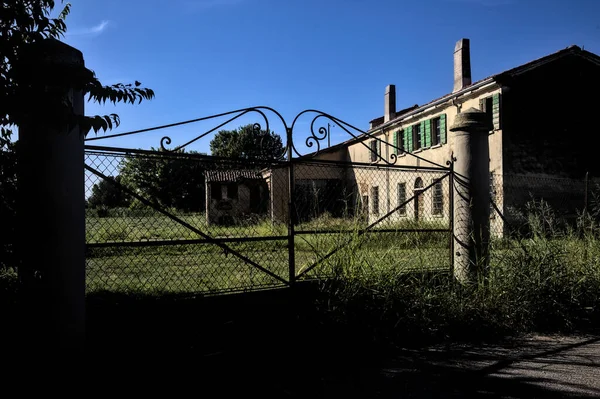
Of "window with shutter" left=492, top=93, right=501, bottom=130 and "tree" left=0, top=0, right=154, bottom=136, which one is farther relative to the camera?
"window with shutter" left=492, top=93, right=501, bottom=130

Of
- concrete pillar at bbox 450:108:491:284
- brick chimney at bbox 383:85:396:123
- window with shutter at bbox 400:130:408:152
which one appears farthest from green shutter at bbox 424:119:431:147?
concrete pillar at bbox 450:108:491:284

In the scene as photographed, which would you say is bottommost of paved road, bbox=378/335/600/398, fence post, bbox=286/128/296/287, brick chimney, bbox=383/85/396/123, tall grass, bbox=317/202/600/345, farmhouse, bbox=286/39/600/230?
paved road, bbox=378/335/600/398

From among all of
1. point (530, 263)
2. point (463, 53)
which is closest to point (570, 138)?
point (463, 53)

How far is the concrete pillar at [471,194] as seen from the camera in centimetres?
573

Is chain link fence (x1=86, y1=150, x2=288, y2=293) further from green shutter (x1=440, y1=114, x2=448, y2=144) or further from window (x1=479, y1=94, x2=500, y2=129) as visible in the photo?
green shutter (x1=440, y1=114, x2=448, y2=144)

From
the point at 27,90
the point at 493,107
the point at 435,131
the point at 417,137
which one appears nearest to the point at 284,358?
the point at 27,90

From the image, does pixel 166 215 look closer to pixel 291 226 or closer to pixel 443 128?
pixel 291 226

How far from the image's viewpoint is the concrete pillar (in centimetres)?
573

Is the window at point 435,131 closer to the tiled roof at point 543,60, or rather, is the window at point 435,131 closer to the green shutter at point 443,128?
the green shutter at point 443,128

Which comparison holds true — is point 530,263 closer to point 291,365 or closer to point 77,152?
point 291,365

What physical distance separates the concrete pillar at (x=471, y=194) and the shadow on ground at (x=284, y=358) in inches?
50.2

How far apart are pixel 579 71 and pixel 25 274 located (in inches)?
773

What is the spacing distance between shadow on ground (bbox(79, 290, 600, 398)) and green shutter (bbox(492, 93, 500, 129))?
12808mm

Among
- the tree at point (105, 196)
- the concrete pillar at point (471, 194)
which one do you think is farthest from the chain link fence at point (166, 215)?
the concrete pillar at point (471, 194)
